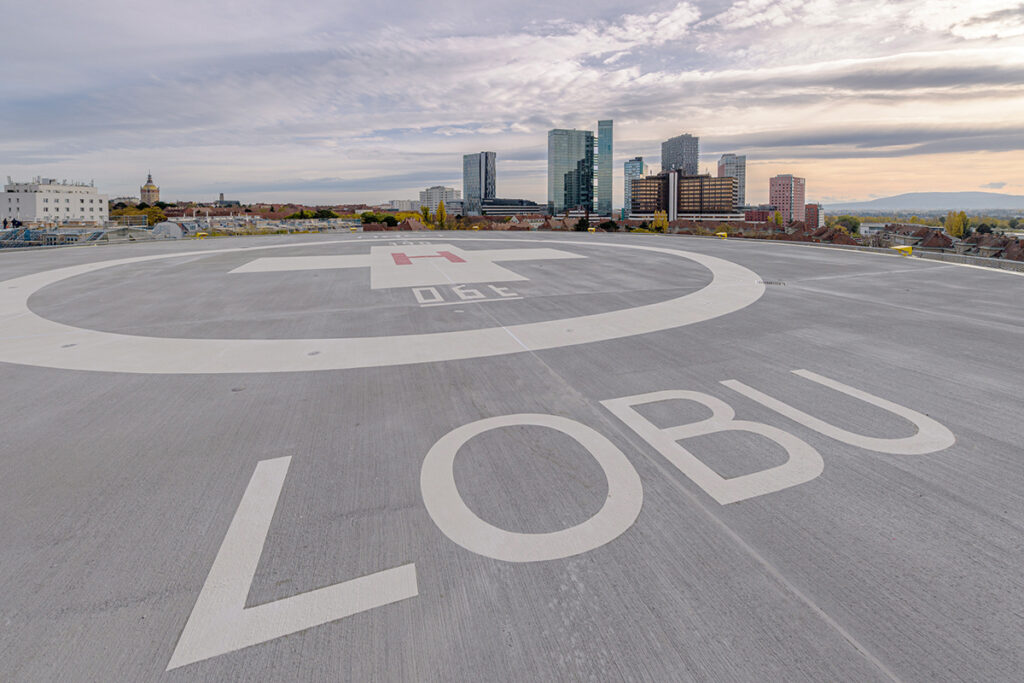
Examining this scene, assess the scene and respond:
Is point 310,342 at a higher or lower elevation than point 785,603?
higher

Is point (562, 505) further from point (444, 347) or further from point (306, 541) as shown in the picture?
point (444, 347)

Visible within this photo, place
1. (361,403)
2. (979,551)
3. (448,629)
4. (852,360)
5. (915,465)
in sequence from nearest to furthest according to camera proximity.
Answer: (448,629), (979,551), (915,465), (361,403), (852,360)

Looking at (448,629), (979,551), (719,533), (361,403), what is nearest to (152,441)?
(361,403)

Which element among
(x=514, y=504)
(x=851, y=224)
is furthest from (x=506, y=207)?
(x=514, y=504)

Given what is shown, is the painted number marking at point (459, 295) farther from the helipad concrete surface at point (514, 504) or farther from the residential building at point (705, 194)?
the residential building at point (705, 194)

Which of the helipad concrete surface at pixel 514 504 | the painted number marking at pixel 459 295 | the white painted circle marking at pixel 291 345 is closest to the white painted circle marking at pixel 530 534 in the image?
the helipad concrete surface at pixel 514 504

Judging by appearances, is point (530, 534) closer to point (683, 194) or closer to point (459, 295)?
point (459, 295)

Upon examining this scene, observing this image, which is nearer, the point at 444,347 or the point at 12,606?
the point at 12,606

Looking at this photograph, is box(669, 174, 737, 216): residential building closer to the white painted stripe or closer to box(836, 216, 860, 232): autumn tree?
box(836, 216, 860, 232): autumn tree
